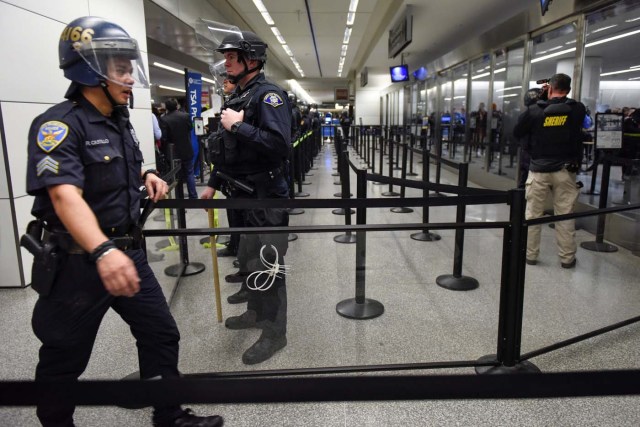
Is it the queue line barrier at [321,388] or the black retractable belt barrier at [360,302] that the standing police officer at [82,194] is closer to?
the queue line barrier at [321,388]

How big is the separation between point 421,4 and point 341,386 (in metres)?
9.60

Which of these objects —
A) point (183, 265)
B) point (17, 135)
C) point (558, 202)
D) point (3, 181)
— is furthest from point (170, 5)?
point (558, 202)

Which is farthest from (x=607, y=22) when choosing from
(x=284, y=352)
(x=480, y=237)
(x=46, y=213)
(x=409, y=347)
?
(x=46, y=213)

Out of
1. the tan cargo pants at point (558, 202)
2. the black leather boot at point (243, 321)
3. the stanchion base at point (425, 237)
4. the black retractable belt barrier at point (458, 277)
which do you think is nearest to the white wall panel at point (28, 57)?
the black leather boot at point (243, 321)

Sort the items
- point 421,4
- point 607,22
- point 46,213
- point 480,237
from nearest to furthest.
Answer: point 46,213 < point 480,237 < point 607,22 < point 421,4

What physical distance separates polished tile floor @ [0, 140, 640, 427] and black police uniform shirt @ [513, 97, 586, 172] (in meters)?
0.88

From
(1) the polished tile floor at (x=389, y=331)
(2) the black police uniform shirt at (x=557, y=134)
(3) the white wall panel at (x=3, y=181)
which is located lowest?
(1) the polished tile floor at (x=389, y=331)

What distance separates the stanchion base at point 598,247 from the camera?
4.38 meters

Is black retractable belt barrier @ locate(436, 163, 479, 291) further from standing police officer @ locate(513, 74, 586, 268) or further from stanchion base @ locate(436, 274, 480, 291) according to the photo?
standing police officer @ locate(513, 74, 586, 268)

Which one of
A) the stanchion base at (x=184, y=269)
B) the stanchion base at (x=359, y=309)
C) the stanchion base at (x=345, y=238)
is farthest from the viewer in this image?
the stanchion base at (x=345, y=238)

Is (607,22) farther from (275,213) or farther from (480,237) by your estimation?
(275,213)

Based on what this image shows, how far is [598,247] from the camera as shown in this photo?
14.5 ft

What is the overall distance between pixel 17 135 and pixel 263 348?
2.64m

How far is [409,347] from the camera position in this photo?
2.63 m
